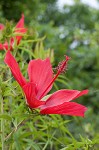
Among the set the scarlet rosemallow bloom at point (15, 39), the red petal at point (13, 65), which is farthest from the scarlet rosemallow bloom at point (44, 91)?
the scarlet rosemallow bloom at point (15, 39)

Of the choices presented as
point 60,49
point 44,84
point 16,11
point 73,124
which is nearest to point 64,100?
point 44,84

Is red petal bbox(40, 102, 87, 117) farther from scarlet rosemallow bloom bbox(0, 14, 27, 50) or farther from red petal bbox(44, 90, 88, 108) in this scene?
scarlet rosemallow bloom bbox(0, 14, 27, 50)

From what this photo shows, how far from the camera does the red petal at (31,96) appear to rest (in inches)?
30.7

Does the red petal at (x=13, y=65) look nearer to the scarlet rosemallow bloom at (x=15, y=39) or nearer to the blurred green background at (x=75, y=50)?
the scarlet rosemallow bloom at (x=15, y=39)

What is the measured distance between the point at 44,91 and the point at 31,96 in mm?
53

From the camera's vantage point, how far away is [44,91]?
84cm

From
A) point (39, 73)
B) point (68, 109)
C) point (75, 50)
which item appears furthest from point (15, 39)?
point (75, 50)

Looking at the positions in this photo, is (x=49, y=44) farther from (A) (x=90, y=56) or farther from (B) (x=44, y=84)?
(B) (x=44, y=84)

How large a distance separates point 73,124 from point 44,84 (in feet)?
7.02

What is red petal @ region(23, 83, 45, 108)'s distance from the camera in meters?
0.78

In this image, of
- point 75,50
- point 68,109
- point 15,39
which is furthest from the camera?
point 75,50

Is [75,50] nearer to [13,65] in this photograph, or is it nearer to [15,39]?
[15,39]

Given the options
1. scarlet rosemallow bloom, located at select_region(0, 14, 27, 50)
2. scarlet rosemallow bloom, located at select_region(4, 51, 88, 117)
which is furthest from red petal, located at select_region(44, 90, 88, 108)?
scarlet rosemallow bloom, located at select_region(0, 14, 27, 50)

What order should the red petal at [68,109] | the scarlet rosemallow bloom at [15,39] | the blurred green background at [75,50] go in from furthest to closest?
the blurred green background at [75,50], the scarlet rosemallow bloom at [15,39], the red petal at [68,109]
